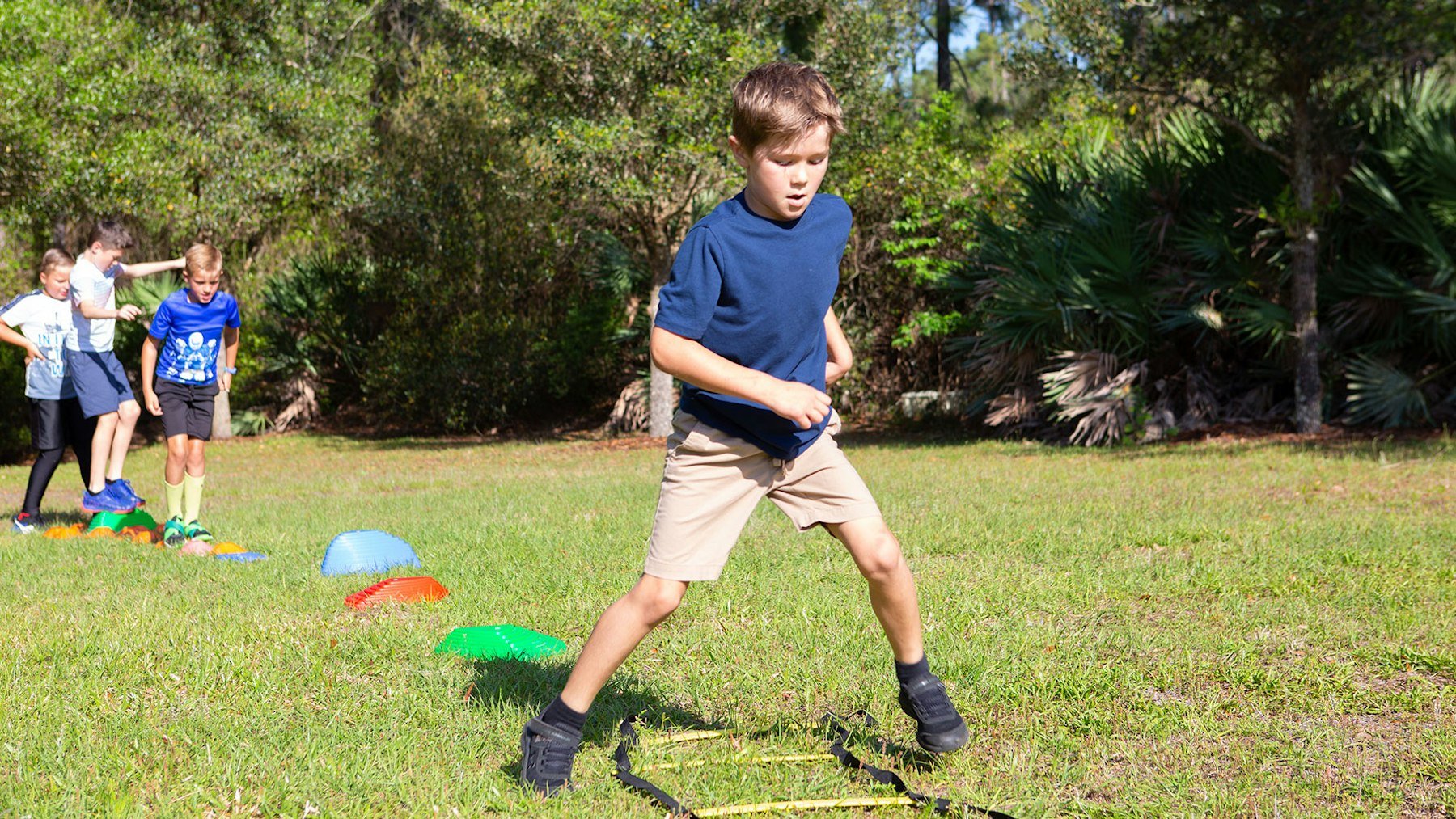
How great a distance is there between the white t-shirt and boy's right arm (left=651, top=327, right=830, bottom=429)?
6.54 m

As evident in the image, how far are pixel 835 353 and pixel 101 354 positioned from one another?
21.7 feet

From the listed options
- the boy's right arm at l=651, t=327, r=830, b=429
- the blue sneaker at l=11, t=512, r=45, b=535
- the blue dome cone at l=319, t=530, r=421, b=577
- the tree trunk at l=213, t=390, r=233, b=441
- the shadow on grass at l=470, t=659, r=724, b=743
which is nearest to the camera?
the boy's right arm at l=651, t=327, r=830, b=429

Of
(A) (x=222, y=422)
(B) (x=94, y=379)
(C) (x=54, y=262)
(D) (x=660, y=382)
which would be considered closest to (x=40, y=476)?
(B) (x=94, y=379)

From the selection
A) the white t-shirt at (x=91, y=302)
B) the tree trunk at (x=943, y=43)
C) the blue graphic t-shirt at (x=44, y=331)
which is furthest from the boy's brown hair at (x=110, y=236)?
the tree trunk at (x=943, y=43)

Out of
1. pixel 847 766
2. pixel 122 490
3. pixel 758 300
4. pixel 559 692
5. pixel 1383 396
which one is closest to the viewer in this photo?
pixel 758 300

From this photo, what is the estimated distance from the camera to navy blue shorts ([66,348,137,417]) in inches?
323

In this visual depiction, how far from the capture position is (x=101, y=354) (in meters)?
8.31

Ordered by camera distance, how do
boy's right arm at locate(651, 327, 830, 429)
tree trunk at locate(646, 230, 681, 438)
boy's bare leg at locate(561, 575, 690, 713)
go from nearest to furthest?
boy's right arm at locate(651, 327, 830, 429), boy's bare leg at locate(561, 575, 690, 713), tree trunk at locate(646, 230, 681, 438)

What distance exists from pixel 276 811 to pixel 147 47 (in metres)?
15.8

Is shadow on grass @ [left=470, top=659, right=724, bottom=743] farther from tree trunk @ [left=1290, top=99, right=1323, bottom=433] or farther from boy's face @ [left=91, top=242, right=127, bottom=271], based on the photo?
tree trunk @ [left=1290, top=99, right=1323, bottom=433]

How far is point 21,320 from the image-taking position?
8.34 metres

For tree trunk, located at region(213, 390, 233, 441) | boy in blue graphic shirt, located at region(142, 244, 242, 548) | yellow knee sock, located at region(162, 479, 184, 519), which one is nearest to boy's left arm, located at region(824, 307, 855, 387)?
boy in blue graphic shirt, located at region(142, 244, 242, 548)

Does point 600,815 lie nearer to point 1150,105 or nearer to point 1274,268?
point 1274,268

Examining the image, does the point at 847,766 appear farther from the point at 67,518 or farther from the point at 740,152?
the point at 67,518
